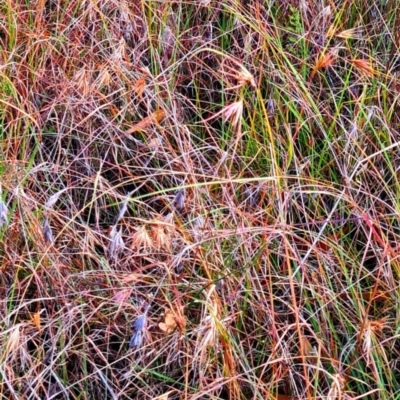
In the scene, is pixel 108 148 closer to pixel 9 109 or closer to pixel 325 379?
pixel 9 109

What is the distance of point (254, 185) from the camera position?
1.52 meters

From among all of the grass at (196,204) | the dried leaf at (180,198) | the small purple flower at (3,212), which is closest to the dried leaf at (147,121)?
the grass at (196,204)

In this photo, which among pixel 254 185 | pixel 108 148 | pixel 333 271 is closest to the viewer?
pixel 333 271

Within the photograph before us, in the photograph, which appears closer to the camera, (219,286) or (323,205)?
(219,286)

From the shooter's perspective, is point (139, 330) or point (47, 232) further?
point (47, 232)

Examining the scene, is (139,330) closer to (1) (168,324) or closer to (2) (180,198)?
(1) (168,324)

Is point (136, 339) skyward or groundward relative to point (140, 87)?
groundward

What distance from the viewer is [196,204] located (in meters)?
1.47

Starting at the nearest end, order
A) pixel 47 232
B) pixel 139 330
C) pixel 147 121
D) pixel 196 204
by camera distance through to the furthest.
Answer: pixel 139 330 < pixel 47 232 < pixel 196 204 < pixel 147 121

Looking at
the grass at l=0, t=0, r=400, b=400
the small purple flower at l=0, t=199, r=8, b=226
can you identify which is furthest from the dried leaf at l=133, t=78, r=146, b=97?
the small purple flower at l=0, t=199, r=8, b=226

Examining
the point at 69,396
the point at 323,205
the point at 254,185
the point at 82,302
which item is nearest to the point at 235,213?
the point at 254,185

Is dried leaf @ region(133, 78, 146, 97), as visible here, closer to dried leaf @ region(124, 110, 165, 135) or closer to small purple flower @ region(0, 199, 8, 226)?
dried leaf @ region(124, 110, 165, 135)

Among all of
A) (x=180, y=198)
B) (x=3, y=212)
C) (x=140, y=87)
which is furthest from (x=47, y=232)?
(x=140, y=87)

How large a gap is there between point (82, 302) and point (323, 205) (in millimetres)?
509
